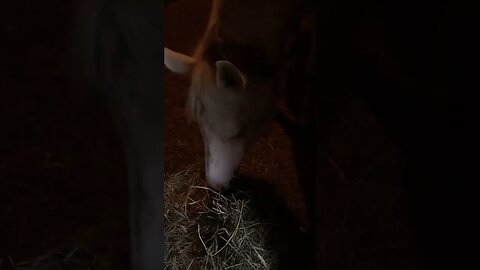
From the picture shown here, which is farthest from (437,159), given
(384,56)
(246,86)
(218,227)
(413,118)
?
(218,227)

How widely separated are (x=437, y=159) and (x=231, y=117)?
57 cm

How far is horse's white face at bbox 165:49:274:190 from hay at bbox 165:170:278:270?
0.09 m

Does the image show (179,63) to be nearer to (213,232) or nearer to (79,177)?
(213,232)

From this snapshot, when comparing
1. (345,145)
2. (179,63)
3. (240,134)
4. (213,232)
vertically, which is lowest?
(213,232)

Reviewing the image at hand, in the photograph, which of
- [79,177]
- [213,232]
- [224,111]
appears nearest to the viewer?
[79,177]

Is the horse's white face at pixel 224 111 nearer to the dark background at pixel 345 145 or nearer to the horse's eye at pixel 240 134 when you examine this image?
the horse's eye at pixel 240 134

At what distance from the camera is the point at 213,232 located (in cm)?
201

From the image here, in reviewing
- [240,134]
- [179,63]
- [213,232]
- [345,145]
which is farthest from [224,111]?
[345,145]

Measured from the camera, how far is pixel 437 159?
58.1 inches

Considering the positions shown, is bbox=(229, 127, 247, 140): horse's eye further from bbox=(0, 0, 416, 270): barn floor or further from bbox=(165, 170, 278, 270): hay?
bbox=(0, 0, 416, 270): barn floor

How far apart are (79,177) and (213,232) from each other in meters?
0.68

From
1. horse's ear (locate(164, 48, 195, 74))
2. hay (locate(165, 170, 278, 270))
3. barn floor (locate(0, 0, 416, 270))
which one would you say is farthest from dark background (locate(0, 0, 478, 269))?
horse's ear (locate(164, 48, 195, 74))

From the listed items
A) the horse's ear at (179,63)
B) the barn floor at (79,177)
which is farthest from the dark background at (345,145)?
the horse's ear at (179,63)

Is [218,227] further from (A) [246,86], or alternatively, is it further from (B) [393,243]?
(B) [393,243]
